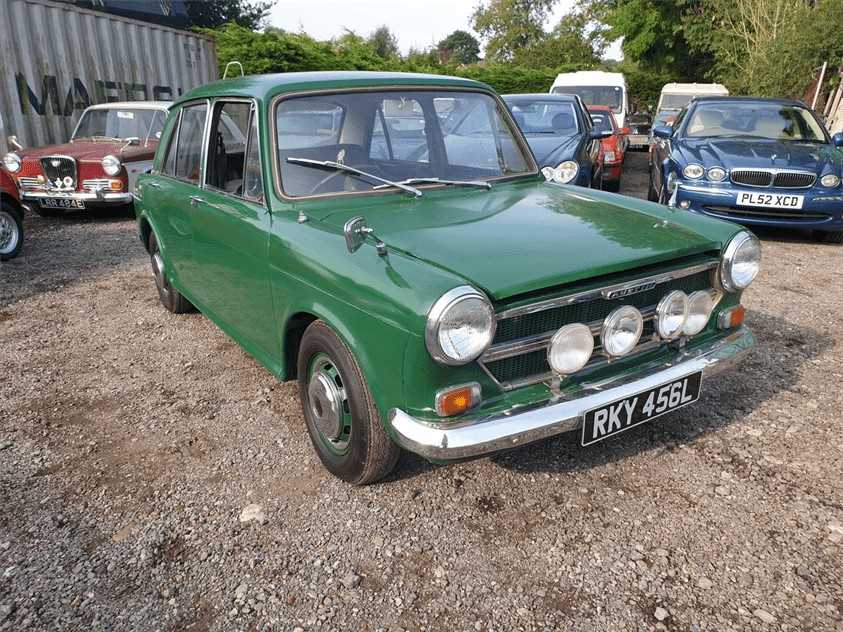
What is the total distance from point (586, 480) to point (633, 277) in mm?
937

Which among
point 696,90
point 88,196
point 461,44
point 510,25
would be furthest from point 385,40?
point 88,196

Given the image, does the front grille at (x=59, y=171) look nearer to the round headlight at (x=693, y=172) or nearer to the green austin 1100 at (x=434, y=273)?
the green austin 1100 at (x=434, y=273)

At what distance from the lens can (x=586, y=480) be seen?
2.79m

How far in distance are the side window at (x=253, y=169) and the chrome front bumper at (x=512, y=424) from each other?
4.67 feet

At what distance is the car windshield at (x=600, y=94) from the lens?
15.2m

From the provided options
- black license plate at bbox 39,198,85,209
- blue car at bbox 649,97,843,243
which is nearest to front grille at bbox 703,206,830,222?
blue car at bbox 649,97,843,243

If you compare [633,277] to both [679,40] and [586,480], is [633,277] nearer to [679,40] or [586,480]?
[586,480]

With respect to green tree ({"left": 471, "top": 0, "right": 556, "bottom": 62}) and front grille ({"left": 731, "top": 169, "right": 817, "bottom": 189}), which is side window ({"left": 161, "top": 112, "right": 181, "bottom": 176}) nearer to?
front grille ({"left": 731, "top": 169, "right": 817, "bottom": 189})

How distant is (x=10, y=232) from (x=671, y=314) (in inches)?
277

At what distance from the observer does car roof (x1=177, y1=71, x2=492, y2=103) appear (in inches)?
122

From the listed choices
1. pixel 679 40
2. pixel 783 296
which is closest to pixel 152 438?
pixel 783 296

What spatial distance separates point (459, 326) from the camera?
6.84 feet

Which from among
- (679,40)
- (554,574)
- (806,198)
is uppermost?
(679,40)

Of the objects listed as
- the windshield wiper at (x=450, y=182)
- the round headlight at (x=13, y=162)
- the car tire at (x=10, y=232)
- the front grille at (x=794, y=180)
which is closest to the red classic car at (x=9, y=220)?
the car tire at (x=10, y=232)
